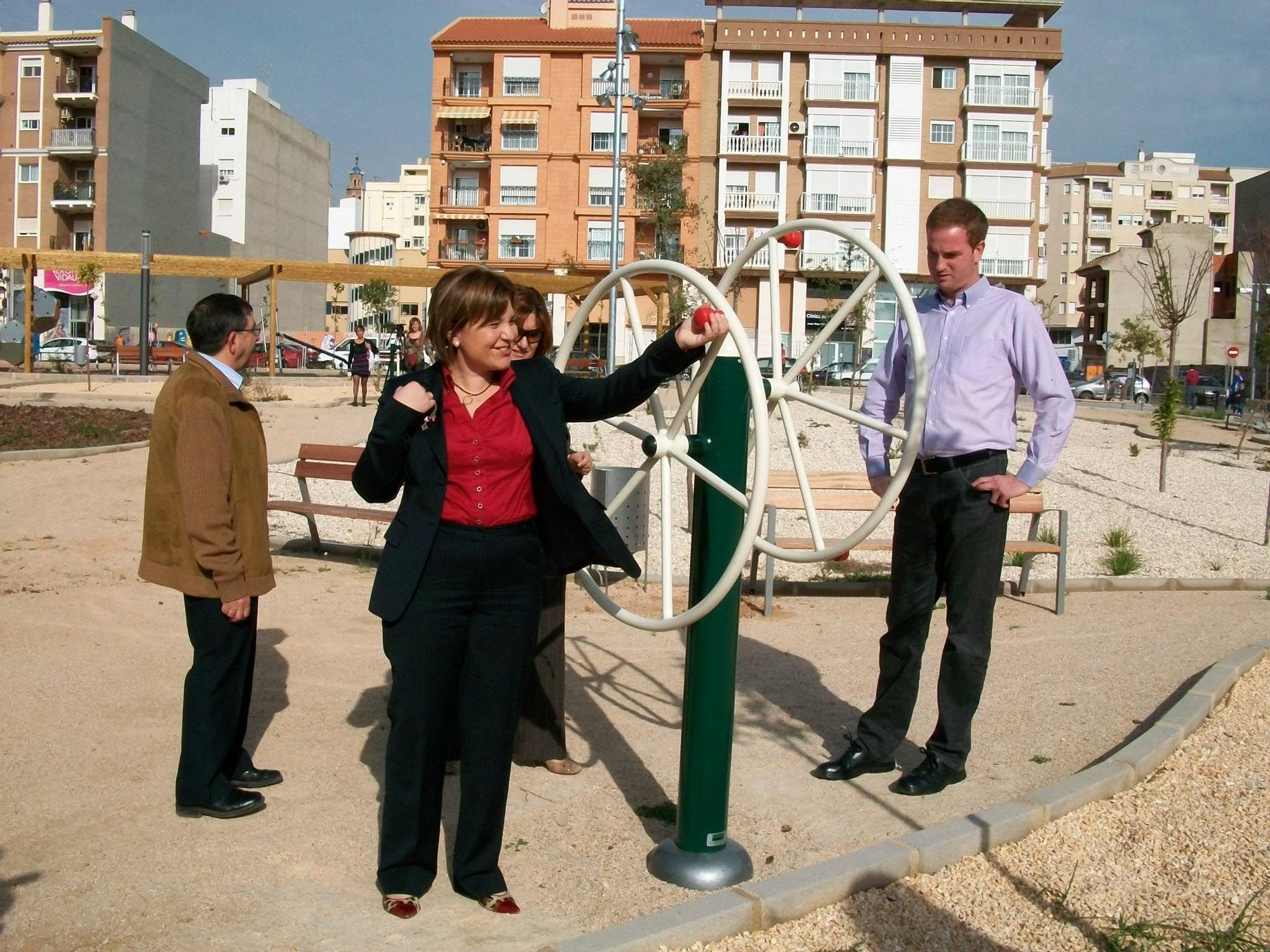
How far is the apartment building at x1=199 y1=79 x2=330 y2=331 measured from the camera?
7300 cm

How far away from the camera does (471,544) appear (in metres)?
3.37

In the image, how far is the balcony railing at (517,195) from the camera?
185ft

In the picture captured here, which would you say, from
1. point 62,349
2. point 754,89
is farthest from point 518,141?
point 62,349

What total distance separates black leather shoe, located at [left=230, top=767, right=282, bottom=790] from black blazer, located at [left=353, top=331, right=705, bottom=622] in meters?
1.53

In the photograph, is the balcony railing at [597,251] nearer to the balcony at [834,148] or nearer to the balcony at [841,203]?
the balcony at [841,203]

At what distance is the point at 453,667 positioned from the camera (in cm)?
346

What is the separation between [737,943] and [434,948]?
0.81 meters

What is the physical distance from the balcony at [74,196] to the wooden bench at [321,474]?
55.9 m

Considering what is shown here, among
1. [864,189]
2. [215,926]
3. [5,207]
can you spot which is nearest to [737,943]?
[215,926]

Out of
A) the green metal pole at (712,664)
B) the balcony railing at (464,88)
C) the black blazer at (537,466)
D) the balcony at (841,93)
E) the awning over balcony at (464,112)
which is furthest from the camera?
the balcony railing at (464,88)

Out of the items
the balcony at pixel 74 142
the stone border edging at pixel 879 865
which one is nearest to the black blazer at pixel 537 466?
the stone border edging at pixel 879 865

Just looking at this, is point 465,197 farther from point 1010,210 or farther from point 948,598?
point 948,598

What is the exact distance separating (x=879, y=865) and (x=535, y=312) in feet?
6.92

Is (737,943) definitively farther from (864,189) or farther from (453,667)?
(864,189)
